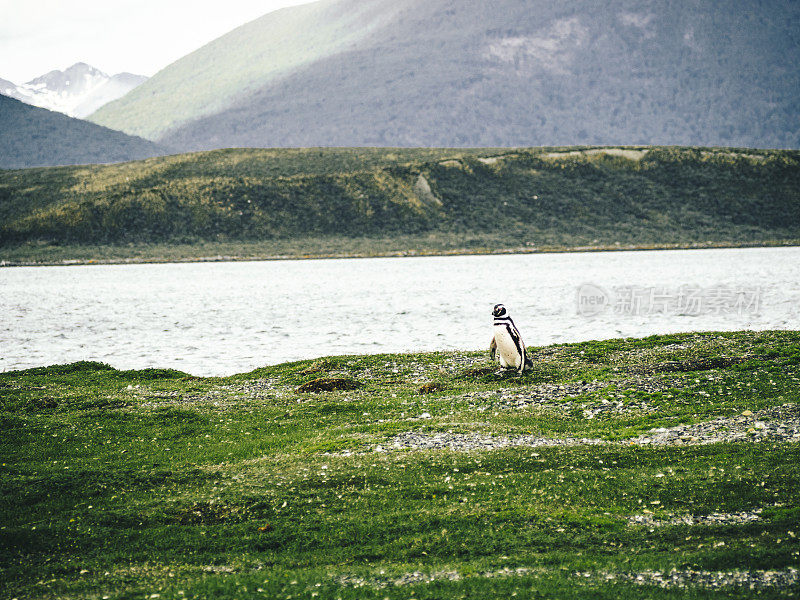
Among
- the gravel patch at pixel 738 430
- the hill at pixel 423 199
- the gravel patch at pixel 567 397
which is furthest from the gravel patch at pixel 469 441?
the hill at pixel 423 199

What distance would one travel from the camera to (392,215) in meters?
135

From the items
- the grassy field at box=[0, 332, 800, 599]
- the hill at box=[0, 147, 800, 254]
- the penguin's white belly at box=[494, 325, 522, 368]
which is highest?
the hill at box=[0, 147, 800, 254]

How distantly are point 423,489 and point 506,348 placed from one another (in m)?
9.55

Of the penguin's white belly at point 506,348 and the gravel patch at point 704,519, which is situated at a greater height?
the penguin's white belly at point 506,348

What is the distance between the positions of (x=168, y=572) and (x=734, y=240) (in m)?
137

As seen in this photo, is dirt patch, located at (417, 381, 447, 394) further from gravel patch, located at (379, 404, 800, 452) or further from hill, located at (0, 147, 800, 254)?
hill, located at (0, 147, 800, 254)

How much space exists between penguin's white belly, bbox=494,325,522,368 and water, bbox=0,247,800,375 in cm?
1165

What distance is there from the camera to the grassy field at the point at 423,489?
29.9 ft

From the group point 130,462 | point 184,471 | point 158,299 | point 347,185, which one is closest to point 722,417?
point 184,471

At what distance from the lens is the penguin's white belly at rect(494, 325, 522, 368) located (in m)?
21.0

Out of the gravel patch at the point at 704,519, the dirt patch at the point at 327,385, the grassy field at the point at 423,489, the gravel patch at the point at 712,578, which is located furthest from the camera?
the dirt patch at the point at 327,385

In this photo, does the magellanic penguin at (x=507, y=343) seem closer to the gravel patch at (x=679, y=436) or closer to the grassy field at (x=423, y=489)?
the grassy field at (x=423, y=489)

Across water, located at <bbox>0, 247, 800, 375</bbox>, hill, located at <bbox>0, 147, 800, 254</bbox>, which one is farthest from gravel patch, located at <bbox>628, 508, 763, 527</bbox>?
hill, located at <bbox>0, 147, 800, 254</bbox>

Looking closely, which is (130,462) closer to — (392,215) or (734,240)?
(392,215)
